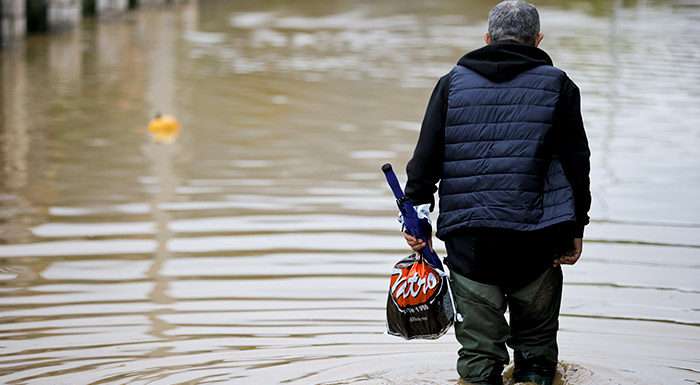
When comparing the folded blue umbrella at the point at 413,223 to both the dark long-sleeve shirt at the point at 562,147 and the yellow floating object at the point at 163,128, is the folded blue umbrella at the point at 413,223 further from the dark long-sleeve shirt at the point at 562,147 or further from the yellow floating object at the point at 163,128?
the yellow floating object at the point at 163,128

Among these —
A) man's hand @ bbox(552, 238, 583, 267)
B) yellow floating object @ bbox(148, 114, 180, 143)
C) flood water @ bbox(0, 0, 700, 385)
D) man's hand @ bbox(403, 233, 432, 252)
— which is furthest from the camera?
yellow floating object @ bbox(148, 114, 180, 143)

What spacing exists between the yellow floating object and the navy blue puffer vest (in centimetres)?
904

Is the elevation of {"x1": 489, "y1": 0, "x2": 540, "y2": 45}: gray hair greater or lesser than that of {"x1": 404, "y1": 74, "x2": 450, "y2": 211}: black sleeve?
greater

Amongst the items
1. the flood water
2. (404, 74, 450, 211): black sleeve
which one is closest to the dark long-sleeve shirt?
(404, 74, 450, 211): black sleeve

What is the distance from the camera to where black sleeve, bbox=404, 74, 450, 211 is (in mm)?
4938

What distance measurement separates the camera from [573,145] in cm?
488

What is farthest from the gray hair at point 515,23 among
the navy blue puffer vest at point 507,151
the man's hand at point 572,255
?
the man's hand at point 572,255

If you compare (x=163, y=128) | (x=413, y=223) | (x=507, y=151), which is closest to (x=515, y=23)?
(x=507, y=151)

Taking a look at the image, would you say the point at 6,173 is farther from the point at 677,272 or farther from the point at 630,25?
the point at 630,25

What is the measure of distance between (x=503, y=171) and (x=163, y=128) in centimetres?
968

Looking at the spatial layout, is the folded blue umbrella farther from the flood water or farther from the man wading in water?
the flood water

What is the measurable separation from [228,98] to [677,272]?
9.92m

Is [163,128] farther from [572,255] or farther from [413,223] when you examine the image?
[572,255]

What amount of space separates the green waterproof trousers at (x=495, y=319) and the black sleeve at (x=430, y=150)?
0.38m
